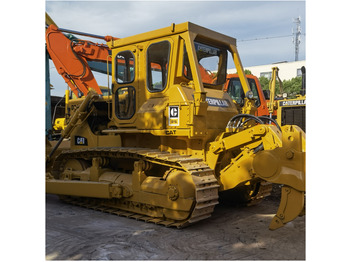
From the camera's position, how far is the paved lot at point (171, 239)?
429 centimetres

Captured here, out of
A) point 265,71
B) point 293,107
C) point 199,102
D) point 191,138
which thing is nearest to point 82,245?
point 191,138

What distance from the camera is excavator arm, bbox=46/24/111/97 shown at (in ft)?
30.1

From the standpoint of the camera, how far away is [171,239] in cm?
481

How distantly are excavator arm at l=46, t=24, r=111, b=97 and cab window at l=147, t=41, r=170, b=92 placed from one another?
3303mm

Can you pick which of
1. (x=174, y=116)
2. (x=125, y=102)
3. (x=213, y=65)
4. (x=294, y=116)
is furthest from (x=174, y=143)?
(x=294, y=116)

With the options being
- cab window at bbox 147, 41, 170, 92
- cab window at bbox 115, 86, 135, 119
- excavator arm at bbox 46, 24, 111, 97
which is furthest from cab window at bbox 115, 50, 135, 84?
excavator arm at bbox 46, 24, 111, 97

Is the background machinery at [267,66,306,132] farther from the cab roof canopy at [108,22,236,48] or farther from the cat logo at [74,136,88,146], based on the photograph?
the cat logo at [74,136,88,146]

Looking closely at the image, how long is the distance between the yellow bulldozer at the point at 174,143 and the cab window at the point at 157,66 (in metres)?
0.02

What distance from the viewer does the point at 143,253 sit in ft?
14.2

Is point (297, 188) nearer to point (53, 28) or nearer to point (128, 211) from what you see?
point (128, 211)

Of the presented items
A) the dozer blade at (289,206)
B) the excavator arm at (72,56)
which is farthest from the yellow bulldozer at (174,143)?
the excavator arm at (72,56)

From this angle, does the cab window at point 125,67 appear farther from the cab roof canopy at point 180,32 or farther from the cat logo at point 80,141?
the cat logo at point 80,141

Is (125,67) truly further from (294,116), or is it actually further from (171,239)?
(294,116)

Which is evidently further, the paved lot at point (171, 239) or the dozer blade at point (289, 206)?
the dozer blade at point (289, 206)
